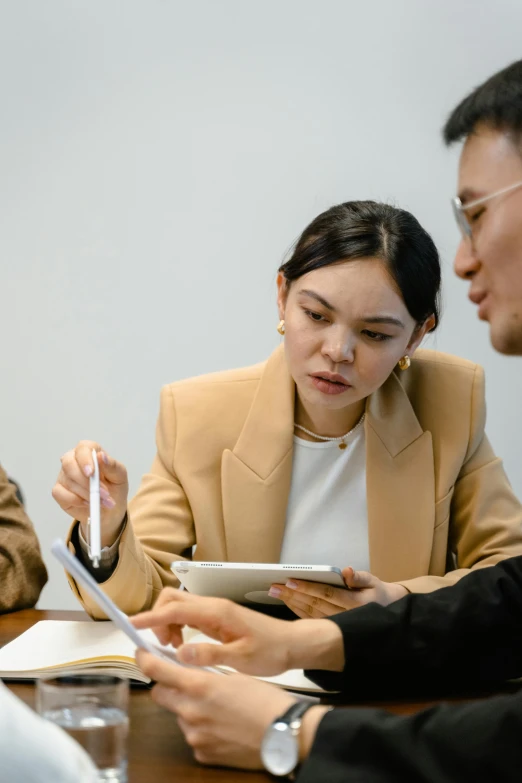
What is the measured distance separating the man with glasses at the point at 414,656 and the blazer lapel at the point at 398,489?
459 millimetres

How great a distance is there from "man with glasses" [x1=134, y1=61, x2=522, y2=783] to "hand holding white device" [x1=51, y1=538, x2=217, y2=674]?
1.0 inches

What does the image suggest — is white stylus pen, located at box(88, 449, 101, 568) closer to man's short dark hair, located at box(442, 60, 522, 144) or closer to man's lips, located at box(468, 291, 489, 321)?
man's lips, located at box(468, 291, 489, 321)

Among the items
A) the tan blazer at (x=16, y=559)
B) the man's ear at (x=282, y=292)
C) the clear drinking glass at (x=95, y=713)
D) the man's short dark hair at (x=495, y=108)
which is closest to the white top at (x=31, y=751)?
the clear drinking glass at (x=95, y=713)

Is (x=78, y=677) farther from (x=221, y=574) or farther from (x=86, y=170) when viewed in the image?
(x=86, y=170)

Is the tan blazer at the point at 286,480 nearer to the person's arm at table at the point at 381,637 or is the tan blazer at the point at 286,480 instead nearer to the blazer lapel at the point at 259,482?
the blazer lapel at the point at 259,482

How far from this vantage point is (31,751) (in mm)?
630

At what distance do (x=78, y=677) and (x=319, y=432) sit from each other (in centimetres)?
116

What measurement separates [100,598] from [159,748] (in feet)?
0.64

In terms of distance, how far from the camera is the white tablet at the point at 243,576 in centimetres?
134

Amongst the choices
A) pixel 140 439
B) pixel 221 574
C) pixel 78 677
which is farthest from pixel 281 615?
pixel 140 439

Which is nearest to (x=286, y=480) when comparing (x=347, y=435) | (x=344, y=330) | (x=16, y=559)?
(x=347, y=435)

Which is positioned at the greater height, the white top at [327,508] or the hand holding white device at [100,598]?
the hand holding white device at [100,598]

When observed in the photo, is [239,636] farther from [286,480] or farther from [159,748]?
[286,480]

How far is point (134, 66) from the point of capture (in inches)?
119
